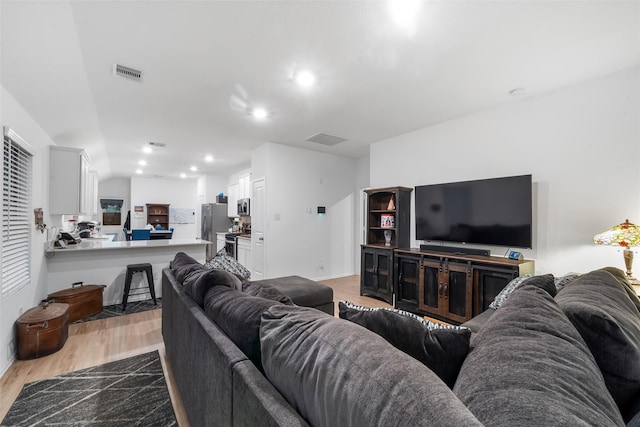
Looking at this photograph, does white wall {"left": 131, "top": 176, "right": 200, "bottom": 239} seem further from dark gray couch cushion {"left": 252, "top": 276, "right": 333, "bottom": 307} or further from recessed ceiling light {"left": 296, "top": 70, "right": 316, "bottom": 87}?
recessed ceiling light {"left": 296, "top": 70, "right": 316, "bottom": 87}

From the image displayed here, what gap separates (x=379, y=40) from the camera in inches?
85.3

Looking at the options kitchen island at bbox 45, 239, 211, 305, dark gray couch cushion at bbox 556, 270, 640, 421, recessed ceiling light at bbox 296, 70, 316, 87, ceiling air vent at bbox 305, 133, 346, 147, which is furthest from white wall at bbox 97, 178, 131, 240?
dark gray couch cushion at bbox 556, 270, 640, 421

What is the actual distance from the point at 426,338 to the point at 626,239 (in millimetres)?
2626

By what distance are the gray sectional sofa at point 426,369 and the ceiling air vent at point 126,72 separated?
262 cm

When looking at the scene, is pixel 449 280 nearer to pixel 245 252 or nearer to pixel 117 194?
pixel 245 252

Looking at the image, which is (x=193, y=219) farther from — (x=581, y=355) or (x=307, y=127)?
(x=581, y=355)

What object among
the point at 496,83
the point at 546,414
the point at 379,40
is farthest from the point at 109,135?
the point at 546,414

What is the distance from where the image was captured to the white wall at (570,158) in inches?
103

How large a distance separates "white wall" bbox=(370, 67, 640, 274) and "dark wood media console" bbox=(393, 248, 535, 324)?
467 mm

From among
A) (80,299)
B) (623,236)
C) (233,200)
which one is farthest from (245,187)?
(623,236)

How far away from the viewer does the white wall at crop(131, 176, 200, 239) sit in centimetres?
952

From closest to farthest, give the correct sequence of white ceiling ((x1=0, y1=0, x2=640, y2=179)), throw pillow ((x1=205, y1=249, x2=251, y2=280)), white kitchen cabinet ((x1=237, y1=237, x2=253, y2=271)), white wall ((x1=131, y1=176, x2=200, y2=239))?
white ceiling ((x1=0, y1=0, x2=640, y2=179))
throw pillow ((x1=205, y1=249, x2=251, y2=280))
white kitchen cabinet ((x1=237, y1=237, x2=253, y2=271))
white wall ((x1=131, y1=176, x2=200, y2=239))

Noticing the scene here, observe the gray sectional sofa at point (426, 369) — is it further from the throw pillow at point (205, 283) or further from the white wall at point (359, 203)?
the white wall at point (359, 203)

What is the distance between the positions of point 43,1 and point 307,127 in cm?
293
